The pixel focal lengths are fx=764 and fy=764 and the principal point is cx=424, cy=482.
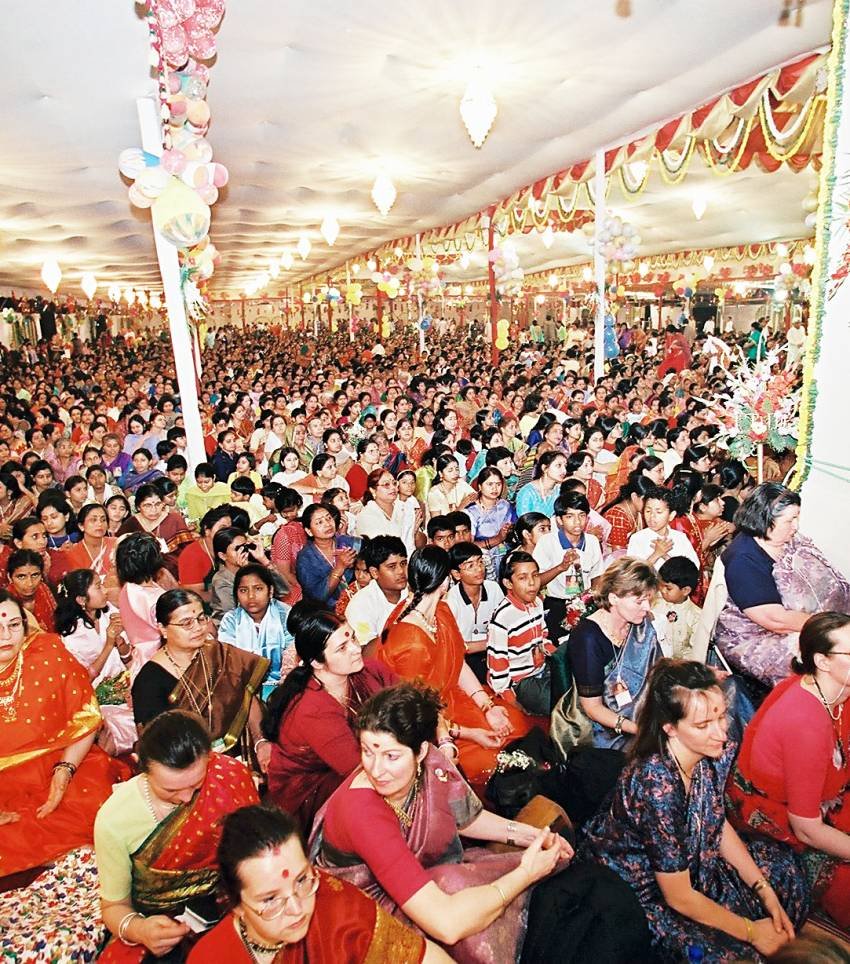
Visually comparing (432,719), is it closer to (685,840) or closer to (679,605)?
(685,840)

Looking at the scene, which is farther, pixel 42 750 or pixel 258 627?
pixel 258 627

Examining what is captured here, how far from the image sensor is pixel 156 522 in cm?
457

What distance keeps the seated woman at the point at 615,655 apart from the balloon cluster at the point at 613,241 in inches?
259

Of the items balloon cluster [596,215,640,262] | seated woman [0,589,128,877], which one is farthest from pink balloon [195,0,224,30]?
balloon cluster [596,215,640,262]

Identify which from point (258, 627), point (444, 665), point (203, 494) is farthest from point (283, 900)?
point (203, 494)

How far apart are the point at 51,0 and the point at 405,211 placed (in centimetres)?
817

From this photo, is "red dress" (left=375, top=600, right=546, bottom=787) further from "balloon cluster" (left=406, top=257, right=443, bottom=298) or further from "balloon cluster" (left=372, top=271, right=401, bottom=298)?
"balloon cluster" (left=372, top=271, right=401, bottom=298)

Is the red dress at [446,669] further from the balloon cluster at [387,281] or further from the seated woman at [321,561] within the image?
the balloon cluster at [387,281]

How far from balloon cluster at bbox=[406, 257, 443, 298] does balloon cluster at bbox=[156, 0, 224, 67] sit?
1020 cm

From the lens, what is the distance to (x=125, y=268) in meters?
15.7

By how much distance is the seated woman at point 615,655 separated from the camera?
2.68m

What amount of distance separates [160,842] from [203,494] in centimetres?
358

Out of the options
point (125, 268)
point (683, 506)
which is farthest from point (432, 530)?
point (125, 268)

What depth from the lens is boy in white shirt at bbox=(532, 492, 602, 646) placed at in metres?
3.94
